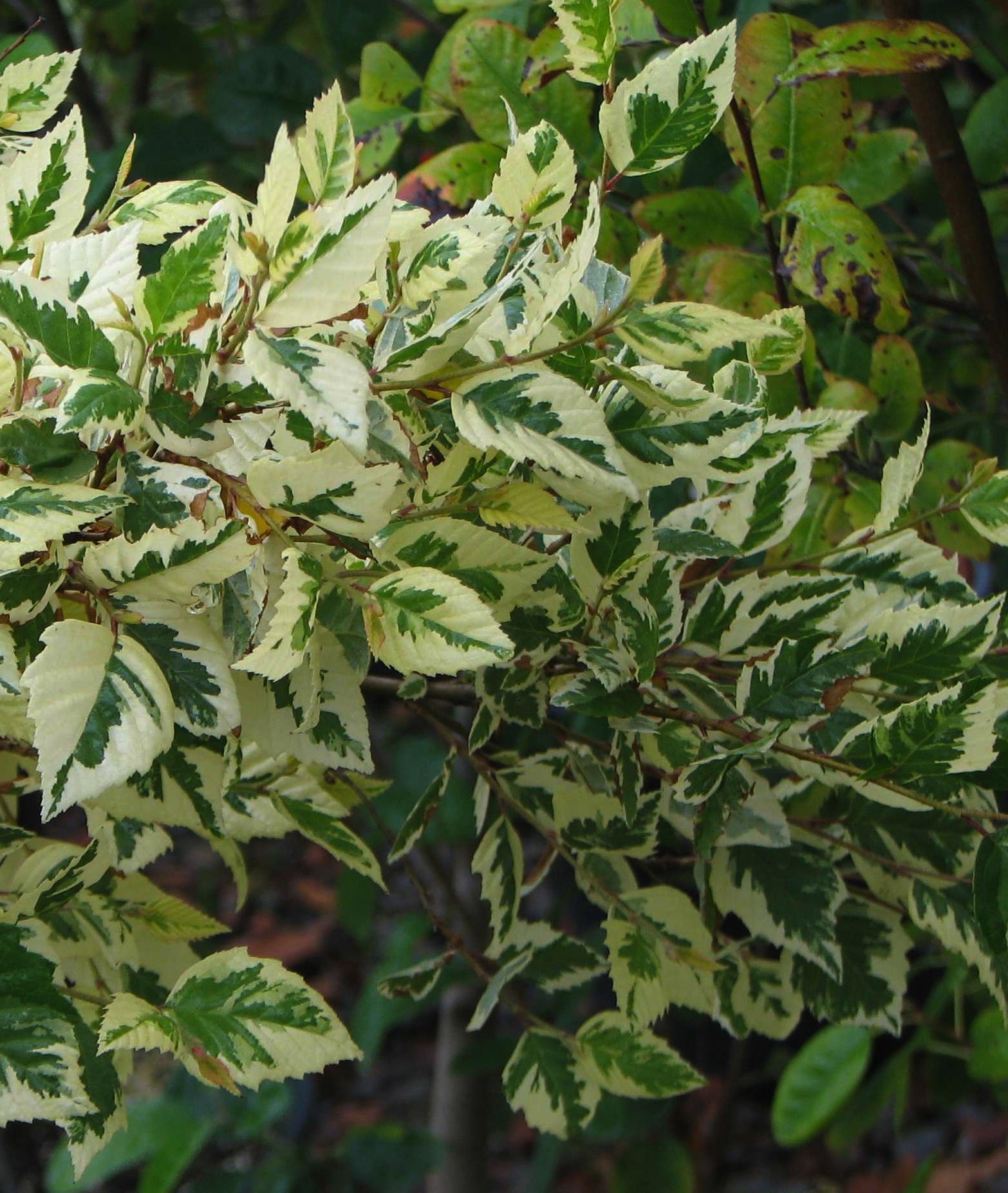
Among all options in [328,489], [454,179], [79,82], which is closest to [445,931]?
[328,489]

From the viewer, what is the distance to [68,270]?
449 mm

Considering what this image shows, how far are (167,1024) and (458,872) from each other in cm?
87

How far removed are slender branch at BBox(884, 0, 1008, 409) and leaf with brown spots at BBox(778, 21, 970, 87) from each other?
10 cm

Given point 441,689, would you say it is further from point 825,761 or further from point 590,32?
point 590,32

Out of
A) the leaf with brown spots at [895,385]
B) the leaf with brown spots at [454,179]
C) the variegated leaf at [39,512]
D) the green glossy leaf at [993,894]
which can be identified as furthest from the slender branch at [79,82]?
the green glossy leaf at [993,894]

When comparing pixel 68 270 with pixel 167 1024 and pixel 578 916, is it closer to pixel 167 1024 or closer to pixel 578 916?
pixel 167 1024

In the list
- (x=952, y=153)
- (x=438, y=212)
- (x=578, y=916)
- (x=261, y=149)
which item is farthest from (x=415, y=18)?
(x=578, y=916)

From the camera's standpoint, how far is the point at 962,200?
0.77 metres

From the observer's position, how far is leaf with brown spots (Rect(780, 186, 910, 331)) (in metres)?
0.63

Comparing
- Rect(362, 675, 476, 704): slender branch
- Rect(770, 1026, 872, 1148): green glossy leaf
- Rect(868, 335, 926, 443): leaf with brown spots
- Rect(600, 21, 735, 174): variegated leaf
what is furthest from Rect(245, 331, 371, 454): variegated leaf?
Rect(770, 1026, 872, 1148): green glossy leaf

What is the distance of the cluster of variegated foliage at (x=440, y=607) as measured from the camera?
393mm

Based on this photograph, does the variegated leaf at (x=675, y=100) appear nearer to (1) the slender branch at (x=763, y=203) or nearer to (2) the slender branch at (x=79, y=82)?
(1) the slender branch at (x=763, y=203)

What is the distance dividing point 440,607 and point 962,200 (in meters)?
0.54

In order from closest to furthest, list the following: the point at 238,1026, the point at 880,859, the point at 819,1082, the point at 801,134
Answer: the point at 238,1026
the point at 880,859
the point at 801,134
the point at 819,1082
